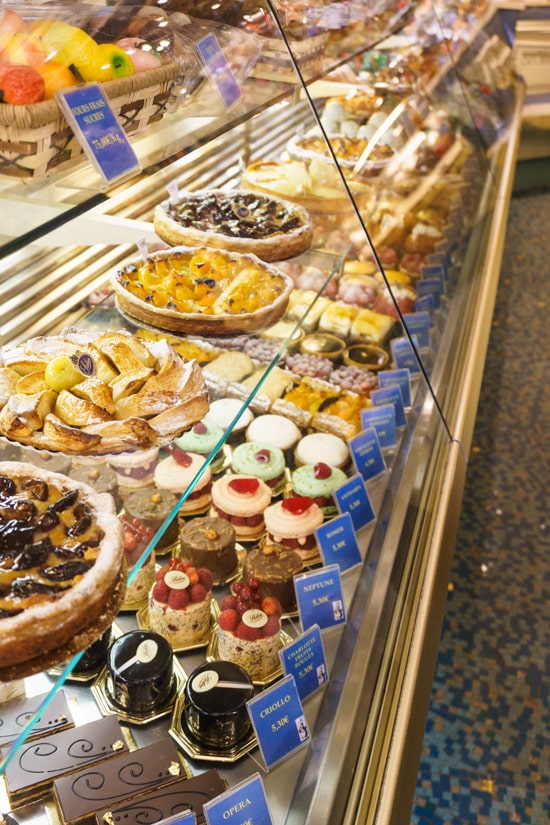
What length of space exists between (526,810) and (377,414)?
146 cm

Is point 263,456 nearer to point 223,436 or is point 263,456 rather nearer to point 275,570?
point 275,570

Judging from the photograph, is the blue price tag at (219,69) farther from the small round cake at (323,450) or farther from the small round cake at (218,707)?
the small round cake at (218,707)

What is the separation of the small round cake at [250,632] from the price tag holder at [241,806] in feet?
1.69

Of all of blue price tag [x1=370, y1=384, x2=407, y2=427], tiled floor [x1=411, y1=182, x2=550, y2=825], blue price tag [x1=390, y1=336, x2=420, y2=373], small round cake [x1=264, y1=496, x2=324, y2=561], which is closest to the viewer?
small round cake [x1=264, y1=496, x2=324, y2=561]

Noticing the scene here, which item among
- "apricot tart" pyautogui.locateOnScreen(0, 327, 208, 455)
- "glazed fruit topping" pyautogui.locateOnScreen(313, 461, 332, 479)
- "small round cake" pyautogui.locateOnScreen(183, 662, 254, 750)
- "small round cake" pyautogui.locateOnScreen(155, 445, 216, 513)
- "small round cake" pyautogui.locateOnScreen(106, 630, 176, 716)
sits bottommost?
"glazed fruit topping" pyautogui.locateOnScreen(313, 461, 332, 479)

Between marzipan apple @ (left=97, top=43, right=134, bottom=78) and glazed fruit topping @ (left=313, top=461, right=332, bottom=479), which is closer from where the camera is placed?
marzipan apple @ (left=97, top=43, right=134, bottom=78)

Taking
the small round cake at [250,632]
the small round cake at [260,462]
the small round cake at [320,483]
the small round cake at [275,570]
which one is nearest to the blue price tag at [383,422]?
the small round cake at [320,483]

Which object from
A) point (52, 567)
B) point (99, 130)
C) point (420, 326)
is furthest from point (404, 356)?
point (52, 567)

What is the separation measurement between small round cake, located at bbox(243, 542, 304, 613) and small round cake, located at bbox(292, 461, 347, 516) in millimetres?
309

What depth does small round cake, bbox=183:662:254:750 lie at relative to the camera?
73.2 inches

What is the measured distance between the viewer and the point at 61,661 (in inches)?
45.7

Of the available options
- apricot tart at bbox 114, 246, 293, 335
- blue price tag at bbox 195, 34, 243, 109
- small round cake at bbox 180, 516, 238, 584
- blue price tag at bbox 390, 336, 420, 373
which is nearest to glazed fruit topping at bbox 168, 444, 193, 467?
apricot tart at bbox 114, 246, 293, 335

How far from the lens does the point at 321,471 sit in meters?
2.71

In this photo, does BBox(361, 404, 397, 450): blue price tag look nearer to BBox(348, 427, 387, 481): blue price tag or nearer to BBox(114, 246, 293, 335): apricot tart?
BBox(348, 427, 387, 481): blue price tag
